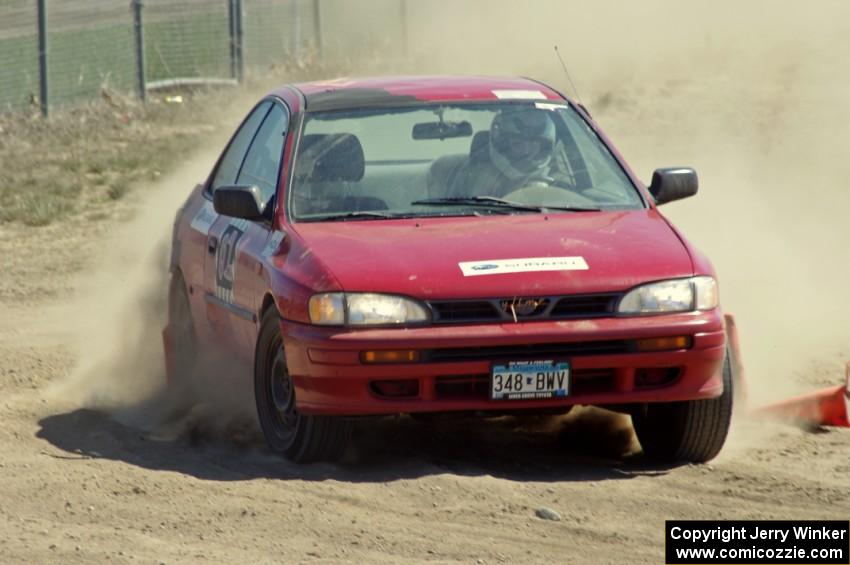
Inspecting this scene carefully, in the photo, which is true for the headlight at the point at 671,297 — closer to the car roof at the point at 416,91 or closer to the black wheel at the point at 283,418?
the black wheel at the point at 283,418

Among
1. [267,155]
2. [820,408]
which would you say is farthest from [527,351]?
[267,155]

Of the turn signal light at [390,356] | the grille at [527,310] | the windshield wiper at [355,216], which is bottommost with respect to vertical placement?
the turn signal light at [390,356]

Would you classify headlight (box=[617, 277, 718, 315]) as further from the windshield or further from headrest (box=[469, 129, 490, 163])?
headrest (box=[469, 129, 490, 163])

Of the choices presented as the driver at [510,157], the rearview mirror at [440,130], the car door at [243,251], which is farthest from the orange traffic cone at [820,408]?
the car door at [243,251]

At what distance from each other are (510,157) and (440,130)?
0.36 meters

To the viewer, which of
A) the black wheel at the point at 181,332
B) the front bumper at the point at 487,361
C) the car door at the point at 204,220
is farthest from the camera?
the black wheel at the point at 181,332

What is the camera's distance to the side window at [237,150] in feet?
29.9

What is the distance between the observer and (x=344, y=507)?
6.56 metres

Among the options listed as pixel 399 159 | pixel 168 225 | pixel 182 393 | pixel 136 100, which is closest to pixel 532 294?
pixel 399 159

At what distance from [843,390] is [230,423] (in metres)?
2.77

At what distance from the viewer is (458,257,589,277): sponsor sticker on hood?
7105mm

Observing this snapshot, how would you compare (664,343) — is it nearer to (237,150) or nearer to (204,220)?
(204,220)

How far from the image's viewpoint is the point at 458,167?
324 inches

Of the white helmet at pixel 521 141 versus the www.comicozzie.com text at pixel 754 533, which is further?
the white helmet at pixel 521 141
